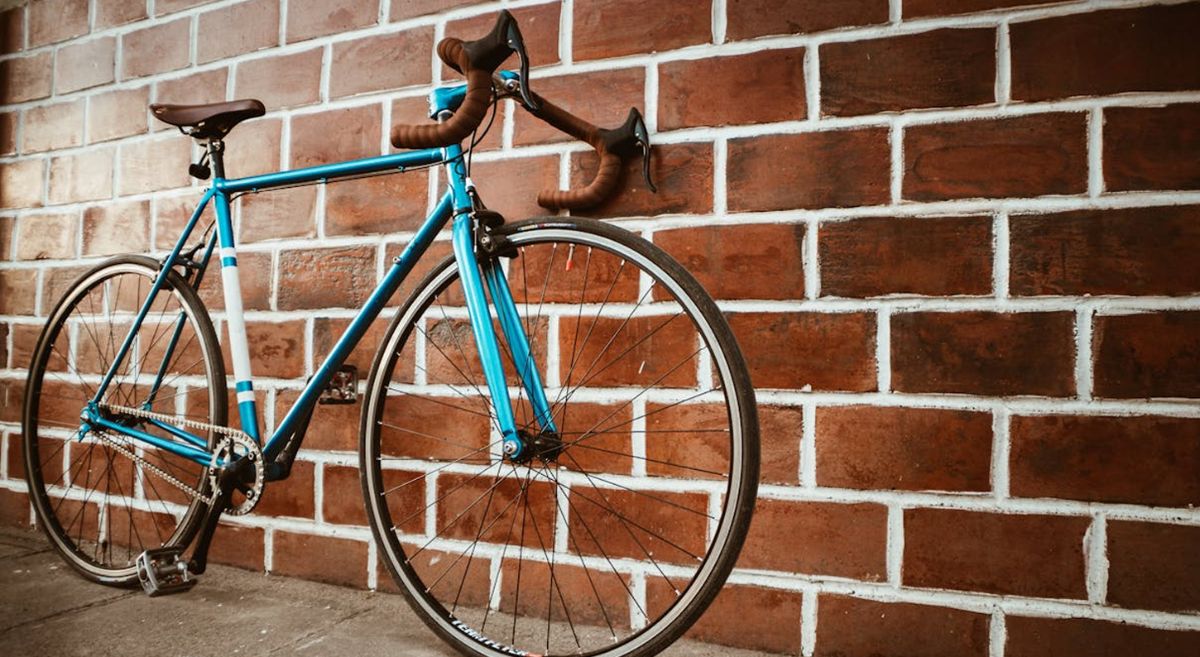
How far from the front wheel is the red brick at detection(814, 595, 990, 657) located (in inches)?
10.2

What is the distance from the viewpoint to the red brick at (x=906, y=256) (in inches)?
44.5

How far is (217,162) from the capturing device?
1421mm

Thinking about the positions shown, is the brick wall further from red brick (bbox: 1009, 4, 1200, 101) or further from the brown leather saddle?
the brown leather saddle

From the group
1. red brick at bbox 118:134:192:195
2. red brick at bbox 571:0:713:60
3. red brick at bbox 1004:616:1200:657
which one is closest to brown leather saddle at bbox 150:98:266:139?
red brick at bbox 118:134:192:195

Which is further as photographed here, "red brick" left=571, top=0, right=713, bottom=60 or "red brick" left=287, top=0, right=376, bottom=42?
"red brick" left=287, top=0, right=376, bottom=42

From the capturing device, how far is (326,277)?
1.58 meters

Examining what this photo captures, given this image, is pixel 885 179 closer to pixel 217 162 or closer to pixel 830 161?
pixel 830 161

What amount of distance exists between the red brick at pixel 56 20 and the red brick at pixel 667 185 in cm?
178

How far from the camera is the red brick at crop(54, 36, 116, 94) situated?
1.92m

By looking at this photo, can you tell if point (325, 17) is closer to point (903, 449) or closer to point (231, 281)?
point (231, 281)

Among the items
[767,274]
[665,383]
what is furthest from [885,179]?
[665,383]

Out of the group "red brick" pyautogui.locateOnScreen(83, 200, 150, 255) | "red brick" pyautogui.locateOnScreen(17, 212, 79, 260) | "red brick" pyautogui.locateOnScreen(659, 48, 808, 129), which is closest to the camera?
"red brick" pyautogui.locateOnScreen(659, 48, 808, 129)

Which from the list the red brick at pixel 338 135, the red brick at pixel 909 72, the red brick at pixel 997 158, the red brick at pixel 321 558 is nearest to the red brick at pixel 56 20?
the red brick at pixel 338 135

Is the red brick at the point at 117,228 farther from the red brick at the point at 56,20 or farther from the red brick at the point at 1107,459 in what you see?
Answer: the red brick at the point at 1107,459
